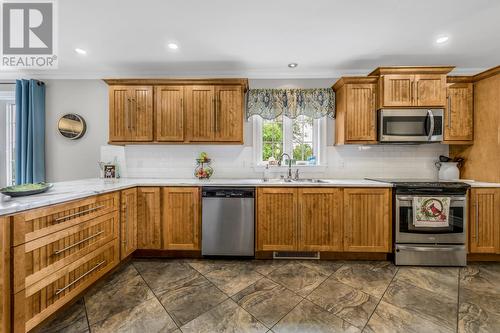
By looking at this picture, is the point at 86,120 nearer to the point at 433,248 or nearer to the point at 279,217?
the point at 279,217

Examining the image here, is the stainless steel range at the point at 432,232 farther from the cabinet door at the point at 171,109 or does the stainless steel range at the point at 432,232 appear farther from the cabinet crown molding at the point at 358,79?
the cabinet door at the point at 171,109

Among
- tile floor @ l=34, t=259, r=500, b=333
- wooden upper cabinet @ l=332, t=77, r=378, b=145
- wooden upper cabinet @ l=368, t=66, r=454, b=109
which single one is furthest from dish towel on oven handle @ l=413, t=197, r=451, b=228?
wooden upper cabinet @ l=368, t=66, r=454, b=109

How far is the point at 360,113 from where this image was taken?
2.99 metres

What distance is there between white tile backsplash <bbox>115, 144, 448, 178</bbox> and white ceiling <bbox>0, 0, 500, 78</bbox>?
1.15 m

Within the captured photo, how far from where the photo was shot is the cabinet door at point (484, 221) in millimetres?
2670

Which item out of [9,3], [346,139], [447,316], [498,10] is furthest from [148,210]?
[498,10]

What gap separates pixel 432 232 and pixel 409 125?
1344 millimetres

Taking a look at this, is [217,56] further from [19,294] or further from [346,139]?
[19,294]

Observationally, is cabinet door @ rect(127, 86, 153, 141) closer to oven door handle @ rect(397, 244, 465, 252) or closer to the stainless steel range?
the stainless steel range

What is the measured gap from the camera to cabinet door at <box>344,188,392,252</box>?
2691 mm

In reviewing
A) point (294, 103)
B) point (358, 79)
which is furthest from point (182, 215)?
point (358, 79)

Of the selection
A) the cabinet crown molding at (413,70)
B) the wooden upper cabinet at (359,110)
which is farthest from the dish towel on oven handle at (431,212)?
the cabinet crown molding at (413,70)

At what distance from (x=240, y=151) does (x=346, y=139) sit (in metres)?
1.52

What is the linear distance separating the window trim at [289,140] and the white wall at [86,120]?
7.67ft
